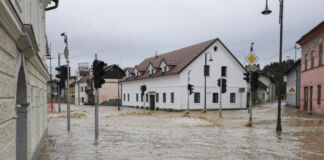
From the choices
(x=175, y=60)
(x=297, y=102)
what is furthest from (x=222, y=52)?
(x=297, y=102)

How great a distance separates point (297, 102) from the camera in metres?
38.2

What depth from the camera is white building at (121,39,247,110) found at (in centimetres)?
3412

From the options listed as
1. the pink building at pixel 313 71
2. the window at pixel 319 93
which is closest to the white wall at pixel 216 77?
the pink building at pixel 313 71

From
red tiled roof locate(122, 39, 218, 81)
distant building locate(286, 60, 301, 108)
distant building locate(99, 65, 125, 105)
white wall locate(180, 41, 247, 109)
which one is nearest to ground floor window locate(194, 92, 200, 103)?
white wall locate(180, 41, 247, 109)

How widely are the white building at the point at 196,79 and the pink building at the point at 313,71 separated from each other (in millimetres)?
9089

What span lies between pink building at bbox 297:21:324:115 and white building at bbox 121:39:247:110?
29.8 feet

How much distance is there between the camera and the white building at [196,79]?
34.1 metres

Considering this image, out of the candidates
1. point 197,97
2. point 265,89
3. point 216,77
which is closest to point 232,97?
point 216,77

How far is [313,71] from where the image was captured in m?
26.5

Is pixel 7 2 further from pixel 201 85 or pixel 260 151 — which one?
pixel 201 85

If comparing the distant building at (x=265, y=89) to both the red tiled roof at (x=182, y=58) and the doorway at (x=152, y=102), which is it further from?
the doorway at (x=152, y=102)

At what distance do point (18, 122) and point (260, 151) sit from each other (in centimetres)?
783

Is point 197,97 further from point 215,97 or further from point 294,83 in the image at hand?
point 294,83

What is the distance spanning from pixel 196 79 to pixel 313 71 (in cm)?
1308
